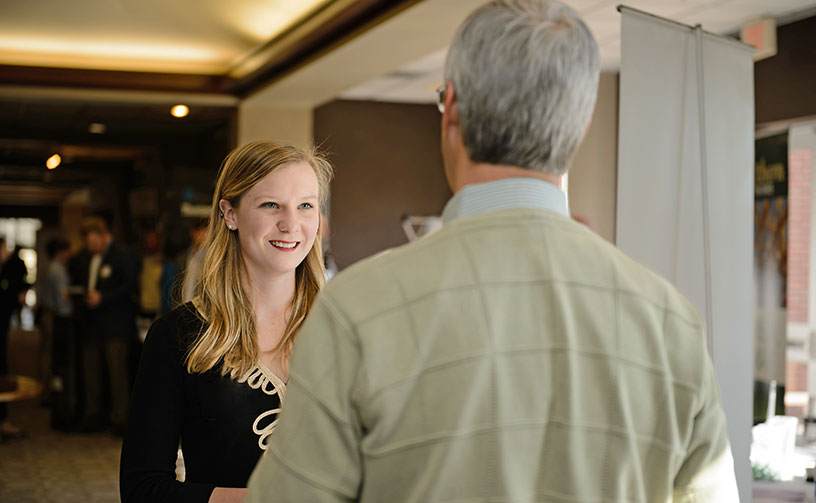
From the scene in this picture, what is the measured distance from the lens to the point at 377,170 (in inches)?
404

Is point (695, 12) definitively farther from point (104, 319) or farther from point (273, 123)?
point (104, 319)

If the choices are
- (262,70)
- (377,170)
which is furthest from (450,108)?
(377,170)

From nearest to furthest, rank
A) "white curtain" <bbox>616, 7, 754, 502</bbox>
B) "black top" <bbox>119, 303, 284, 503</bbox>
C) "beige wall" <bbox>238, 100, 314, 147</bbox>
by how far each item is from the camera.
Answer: "black top" <bbox>119, 303, 284, 503</bbox>
"white curtain" <bbox>616, 7, 754, 502</bbox>
"beige wall" <bbox>238, 100, 314, 147</bbox>

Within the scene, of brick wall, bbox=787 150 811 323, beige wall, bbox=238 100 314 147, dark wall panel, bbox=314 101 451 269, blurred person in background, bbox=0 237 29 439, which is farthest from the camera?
dark wall panel, bbox=314 101 451 269

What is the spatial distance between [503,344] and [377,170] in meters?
9.41

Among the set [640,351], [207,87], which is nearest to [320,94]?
[207,87]

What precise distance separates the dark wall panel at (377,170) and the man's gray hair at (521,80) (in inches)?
352

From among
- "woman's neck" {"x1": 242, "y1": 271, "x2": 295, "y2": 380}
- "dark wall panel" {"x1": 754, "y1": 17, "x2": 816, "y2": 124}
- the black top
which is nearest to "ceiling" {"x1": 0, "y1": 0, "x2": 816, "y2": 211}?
"dark wall panel" {"x1": 754, "y1": 17, "x2": 816, "y2": 124}

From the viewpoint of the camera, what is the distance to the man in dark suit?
26.3 ft

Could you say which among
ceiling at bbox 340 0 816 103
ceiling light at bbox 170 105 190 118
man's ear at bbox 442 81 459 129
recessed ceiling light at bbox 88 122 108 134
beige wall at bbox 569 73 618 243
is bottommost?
man's ear at bbox 442 81 459 129

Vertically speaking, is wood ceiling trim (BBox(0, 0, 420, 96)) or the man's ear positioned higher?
wood ceiling trim (BBox(0, 0, 420, 96))

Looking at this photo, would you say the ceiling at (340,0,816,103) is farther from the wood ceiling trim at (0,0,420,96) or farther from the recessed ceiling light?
the recessed ceiling light

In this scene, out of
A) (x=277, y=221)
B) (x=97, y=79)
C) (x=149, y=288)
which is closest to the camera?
(x=277, y=221)

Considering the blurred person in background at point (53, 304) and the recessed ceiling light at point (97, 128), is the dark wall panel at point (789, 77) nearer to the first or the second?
the blurred person in background at point (53, 304)
